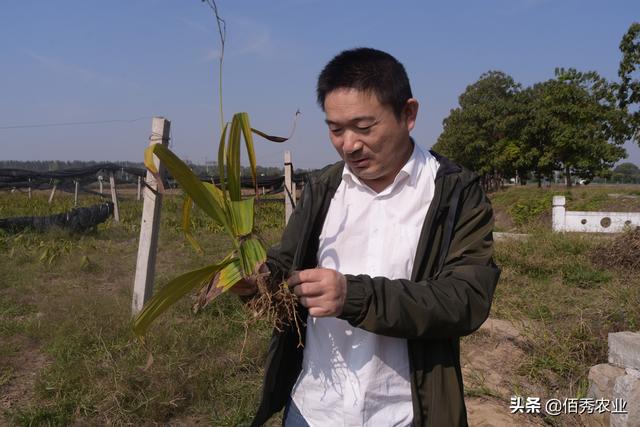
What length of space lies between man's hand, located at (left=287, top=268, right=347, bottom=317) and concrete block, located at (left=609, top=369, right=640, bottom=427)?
2.56 meters

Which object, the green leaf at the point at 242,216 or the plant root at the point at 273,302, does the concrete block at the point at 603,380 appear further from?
the green leaf at the point at 242,216

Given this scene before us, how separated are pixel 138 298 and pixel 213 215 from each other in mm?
2693

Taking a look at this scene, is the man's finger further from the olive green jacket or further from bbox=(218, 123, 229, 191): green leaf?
bbox=(218, 123, 229, 191): green leaf

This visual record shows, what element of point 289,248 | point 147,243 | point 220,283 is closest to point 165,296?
point 220,283

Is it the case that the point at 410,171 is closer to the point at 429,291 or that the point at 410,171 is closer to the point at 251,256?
the point at 429,291

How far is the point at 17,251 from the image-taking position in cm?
636

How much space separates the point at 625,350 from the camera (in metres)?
3.08

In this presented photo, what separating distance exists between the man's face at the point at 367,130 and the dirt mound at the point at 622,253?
6.21 meters

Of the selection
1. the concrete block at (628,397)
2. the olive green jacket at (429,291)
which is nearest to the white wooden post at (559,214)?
the concrete block at (628,397)

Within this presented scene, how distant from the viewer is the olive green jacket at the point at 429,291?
1146 mm

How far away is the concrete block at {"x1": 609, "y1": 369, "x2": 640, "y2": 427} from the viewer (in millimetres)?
2811

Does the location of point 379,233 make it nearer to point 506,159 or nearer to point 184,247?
point 184,247

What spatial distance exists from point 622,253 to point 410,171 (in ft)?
20.8

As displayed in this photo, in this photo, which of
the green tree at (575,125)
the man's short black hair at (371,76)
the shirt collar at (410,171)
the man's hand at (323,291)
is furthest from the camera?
the green tree at (575,125)
